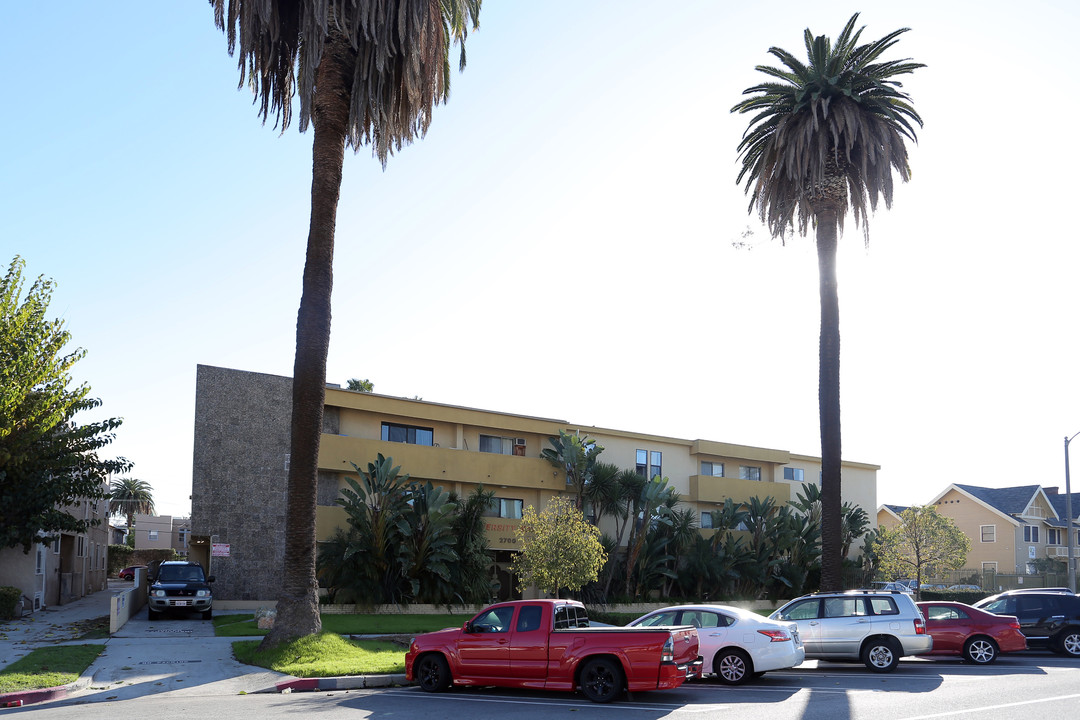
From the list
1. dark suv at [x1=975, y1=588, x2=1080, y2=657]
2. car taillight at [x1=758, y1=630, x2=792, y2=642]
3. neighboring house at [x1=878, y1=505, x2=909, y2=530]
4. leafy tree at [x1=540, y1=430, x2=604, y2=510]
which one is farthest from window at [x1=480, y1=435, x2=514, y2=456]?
neighboring house at [x1=878, y1=505, x2=909, y2=530]

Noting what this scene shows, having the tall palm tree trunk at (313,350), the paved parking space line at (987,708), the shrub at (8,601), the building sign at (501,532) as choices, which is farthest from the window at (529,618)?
the building sign at (501,532)

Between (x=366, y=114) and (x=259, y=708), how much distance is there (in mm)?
14142

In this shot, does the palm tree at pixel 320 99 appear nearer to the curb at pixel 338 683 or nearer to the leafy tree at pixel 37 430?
the curb at pixel 338 683

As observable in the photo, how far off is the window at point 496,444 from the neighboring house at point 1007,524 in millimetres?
36496

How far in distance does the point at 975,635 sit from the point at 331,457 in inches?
888

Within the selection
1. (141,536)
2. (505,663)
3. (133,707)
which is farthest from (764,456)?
(141,536)

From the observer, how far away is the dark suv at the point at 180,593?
27.2 meters

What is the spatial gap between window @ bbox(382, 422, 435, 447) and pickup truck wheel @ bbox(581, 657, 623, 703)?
2310 cm

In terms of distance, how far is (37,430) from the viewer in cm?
2470

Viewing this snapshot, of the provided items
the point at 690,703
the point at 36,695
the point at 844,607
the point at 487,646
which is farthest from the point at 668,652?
the point at 36,695

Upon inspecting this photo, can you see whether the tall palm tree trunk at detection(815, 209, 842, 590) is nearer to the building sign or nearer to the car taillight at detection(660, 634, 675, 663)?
the car taillight at detection(660, 634, 675, 663)

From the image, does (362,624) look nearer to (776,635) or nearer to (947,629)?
(776,635)

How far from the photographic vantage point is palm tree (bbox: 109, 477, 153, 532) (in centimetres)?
9881

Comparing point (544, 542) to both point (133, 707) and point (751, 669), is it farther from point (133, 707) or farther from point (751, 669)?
point (133, 707)
